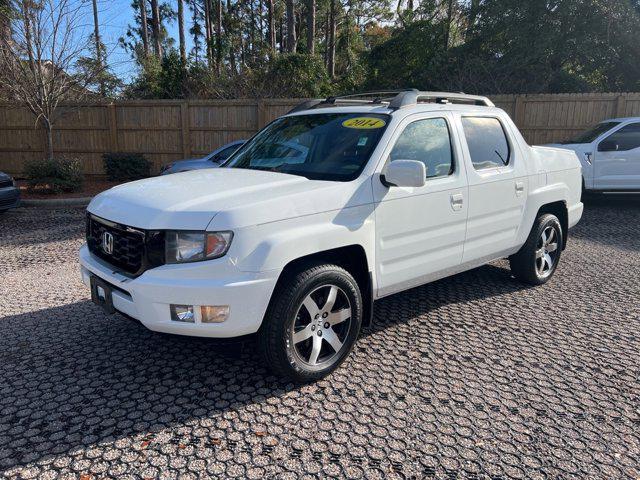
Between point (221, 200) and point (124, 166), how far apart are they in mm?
11454

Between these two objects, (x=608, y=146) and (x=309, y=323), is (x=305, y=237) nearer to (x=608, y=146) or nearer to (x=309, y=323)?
(x=309, y=323)

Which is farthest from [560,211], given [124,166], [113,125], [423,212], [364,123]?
[113,125]

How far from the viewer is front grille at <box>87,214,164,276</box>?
297cm

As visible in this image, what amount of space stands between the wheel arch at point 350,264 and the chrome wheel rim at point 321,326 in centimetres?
19

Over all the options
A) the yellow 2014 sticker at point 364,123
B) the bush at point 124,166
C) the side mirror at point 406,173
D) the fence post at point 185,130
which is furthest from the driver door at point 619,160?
the bush at point 124,166

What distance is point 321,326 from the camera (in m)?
3.38

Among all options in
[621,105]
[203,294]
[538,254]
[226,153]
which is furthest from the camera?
[621,105]

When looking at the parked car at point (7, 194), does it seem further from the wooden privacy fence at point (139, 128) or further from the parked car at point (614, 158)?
the parked car at point (614, 158)

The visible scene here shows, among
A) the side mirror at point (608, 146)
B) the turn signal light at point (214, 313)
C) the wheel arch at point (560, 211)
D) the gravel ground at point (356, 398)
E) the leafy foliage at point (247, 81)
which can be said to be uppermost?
the leafy foliage at point (247, 81)

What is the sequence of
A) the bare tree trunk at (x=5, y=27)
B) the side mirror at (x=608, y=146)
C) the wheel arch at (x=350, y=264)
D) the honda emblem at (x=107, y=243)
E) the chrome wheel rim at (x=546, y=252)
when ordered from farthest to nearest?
the bare tree trunk at (x=5, y=27)
the side mirror at (x=608, y=146)
the chrome wheel rim at (x=546, y=252)
the honda emblem at (x=107, y=243)
the wheel arch at (x=350, y=264)

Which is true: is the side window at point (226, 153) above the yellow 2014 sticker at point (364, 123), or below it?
below

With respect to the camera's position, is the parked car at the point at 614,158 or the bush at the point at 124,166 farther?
the bush at the point at 124,166

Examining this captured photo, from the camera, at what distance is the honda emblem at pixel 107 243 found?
3.34 metres

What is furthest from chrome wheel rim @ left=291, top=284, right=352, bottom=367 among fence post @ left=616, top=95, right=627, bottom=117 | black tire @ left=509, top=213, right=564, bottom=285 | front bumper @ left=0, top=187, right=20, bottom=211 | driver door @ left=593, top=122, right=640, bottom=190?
fence post @ left=616, top=95, right=627, bottom=117
